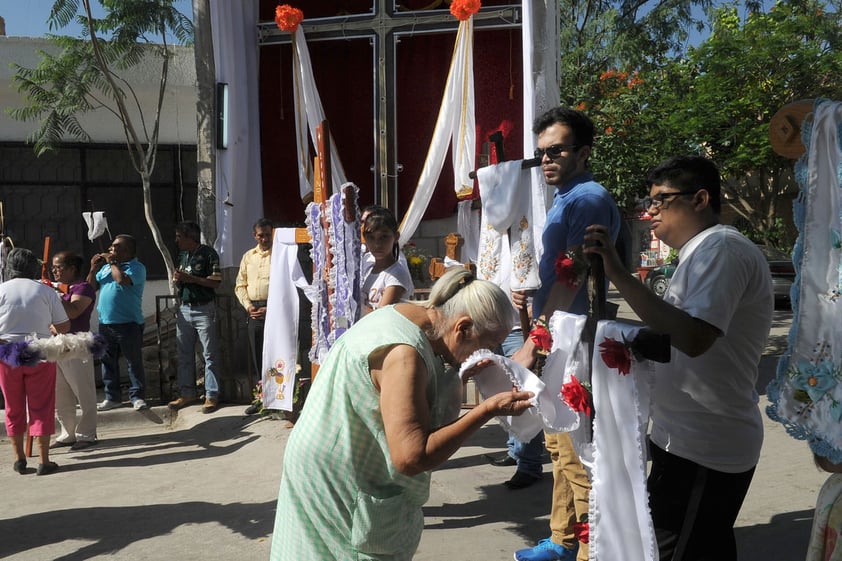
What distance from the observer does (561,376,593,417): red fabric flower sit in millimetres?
2432

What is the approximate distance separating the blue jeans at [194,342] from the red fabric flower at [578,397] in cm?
600

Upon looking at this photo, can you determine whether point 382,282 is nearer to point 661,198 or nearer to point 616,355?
point 661,198

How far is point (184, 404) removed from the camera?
8094 mm

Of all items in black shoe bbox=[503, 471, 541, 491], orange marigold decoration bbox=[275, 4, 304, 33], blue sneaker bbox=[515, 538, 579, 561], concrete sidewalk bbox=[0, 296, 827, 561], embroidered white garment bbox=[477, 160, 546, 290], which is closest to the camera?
blue sneaker bbox=[515, 538, 579, 561]

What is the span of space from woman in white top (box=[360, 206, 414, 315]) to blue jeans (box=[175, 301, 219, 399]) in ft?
10.3

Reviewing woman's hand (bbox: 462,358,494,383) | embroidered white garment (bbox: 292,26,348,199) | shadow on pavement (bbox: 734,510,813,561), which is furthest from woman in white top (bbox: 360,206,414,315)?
embroidered white garment (bbox: 292,26,348,199)

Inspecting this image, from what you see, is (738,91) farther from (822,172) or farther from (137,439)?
(822,172)

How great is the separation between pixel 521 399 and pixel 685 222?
3.08ft

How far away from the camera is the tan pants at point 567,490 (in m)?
3.41

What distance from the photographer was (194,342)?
26.5ft

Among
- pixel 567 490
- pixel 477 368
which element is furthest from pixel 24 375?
pixel 477 368

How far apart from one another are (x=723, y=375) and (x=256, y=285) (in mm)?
5873

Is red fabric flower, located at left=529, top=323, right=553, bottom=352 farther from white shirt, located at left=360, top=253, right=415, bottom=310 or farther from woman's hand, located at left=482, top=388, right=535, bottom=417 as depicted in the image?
white shirt, located at left=360, top=253, right=415, bottom=310

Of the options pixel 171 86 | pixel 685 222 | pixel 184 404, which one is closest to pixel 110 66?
pixel 171 86
